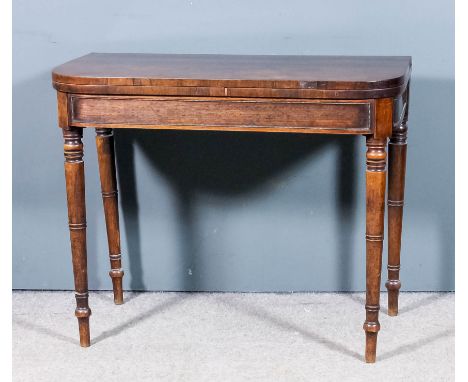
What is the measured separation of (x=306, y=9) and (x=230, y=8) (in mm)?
236

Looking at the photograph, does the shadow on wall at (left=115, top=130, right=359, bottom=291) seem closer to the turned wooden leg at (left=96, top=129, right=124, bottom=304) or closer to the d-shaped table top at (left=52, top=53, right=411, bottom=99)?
the turned wooden leg at (left=96, top=129, right=124, bottom=304)

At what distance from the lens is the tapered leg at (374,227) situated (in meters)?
2.57

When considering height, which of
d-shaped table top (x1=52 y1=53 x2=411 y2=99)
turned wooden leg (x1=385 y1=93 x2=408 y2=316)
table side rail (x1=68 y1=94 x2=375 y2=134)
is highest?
d-shaped table top (x1=52 y1=53 x2=411 y2=99)

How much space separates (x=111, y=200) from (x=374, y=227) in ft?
2.97

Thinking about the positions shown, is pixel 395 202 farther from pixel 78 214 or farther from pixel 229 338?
pixel 78 214

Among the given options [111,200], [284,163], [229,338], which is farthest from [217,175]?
[229,338]

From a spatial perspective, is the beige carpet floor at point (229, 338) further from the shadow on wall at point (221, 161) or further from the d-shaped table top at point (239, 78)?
the d-shaped table top at point (239, 78)

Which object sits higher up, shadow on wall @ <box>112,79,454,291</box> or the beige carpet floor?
shadow on wall @ <box>112,79,454,291</box>

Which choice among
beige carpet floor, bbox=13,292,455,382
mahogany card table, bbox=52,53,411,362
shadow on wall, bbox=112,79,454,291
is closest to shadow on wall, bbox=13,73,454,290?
shadow on wall, bbox=112,79,454,291

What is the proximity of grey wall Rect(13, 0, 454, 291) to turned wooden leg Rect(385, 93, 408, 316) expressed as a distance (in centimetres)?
16

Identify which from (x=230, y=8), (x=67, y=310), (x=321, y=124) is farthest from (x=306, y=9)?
(x=67, y=310)

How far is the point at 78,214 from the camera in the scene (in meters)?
2.80

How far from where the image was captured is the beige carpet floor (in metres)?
2.71

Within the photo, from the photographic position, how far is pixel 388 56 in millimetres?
3018
